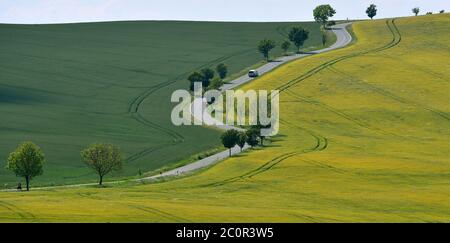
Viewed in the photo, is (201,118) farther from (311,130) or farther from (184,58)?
(184,58)

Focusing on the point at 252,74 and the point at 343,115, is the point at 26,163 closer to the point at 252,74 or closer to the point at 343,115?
the point at 343,115

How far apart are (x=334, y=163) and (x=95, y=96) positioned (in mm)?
60615

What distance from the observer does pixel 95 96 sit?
A: 14938 centimetres

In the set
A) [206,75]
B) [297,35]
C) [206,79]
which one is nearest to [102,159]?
[206,79]

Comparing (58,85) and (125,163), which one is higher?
(58,85)

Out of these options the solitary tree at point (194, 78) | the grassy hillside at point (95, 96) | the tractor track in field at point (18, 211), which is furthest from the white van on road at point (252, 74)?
the tractor track in field at point (18, 211)

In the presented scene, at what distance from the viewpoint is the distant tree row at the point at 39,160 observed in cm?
8925

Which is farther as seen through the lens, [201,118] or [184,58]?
[184,58]

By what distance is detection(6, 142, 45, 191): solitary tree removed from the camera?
89.1m

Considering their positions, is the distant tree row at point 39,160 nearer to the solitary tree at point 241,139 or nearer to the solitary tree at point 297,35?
the solitary tree at point 241,139

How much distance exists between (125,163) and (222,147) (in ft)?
52.4
